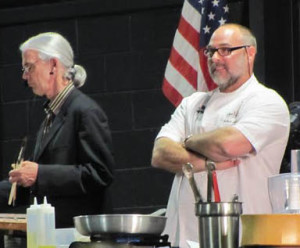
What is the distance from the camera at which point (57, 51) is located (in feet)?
14.0

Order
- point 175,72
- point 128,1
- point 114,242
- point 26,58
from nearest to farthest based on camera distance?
point 114,242 < point 26,58 < point 175,72 < point 128,1

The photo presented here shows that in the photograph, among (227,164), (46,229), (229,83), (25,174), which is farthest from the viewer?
(25,174)

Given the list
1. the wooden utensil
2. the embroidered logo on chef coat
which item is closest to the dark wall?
the wooden utensil

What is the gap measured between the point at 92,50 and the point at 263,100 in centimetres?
202

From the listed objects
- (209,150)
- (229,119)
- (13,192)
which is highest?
(229,119)

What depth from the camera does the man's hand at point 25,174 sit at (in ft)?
13.0

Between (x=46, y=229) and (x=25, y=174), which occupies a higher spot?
(x=25, y=174)

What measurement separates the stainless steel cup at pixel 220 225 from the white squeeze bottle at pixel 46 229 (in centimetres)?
55

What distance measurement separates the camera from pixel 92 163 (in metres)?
3.99

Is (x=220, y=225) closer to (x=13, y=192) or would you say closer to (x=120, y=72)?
(x=13, y=192)

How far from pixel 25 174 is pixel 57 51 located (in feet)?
1.90

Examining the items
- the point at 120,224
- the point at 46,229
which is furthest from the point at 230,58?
the point at 120,224

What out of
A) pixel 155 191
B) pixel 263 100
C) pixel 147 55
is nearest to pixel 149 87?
pixel 147 55

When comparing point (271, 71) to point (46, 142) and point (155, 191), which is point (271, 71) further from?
point (46, 142)
